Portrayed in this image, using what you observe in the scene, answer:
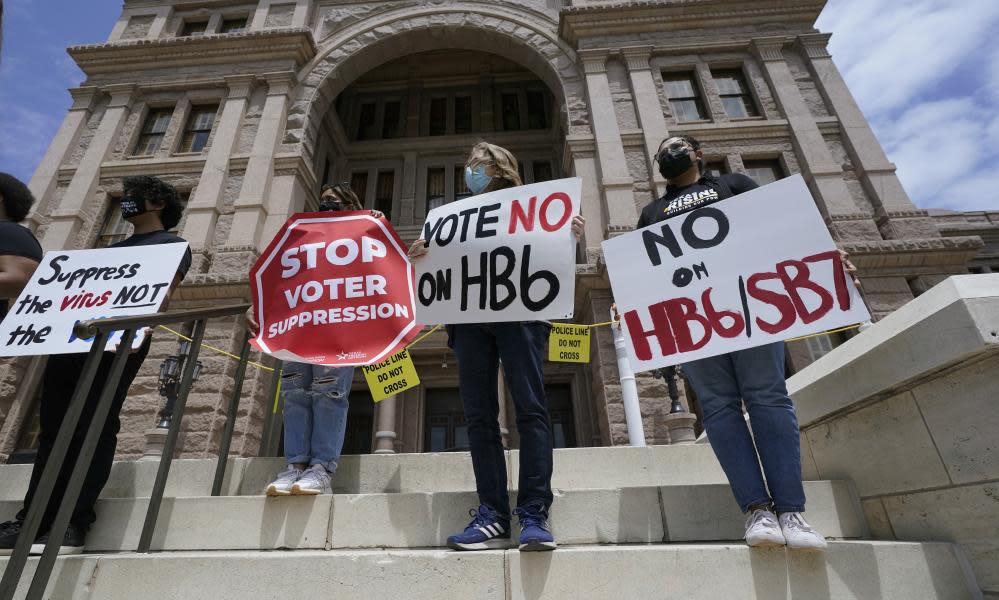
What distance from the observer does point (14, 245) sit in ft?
9.48

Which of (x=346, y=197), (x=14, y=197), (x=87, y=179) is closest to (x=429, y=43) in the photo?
(x=87, y=179)

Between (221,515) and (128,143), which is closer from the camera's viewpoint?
(221,515)

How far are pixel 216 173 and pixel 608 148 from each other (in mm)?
9636

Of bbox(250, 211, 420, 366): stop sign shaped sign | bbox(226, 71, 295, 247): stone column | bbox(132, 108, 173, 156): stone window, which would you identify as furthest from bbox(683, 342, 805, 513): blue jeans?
bbox(132, 108, 173, 156): stone window

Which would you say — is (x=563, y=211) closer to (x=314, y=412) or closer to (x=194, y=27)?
(x=314, y=412)

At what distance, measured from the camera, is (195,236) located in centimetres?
1060

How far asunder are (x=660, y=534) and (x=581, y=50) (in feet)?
42.8

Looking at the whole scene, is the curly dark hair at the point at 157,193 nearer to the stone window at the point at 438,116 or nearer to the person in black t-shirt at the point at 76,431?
Answer: the person in black t-shirt at the point at 76,431

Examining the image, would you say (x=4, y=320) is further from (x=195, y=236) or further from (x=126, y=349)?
(x=195, y=236)

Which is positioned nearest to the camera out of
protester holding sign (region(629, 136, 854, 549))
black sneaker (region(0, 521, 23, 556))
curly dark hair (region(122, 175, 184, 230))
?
protester holding sign (region(629, 136, 854, 549))

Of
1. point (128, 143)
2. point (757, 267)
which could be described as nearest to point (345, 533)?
point (757, 267)

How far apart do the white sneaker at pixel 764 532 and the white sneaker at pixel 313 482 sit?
7.48ft

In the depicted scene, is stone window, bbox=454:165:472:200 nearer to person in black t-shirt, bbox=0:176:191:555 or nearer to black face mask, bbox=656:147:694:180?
person in black t-shirt, bbox=0:176:191:555

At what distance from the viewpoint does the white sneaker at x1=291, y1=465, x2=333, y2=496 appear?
2.68m
